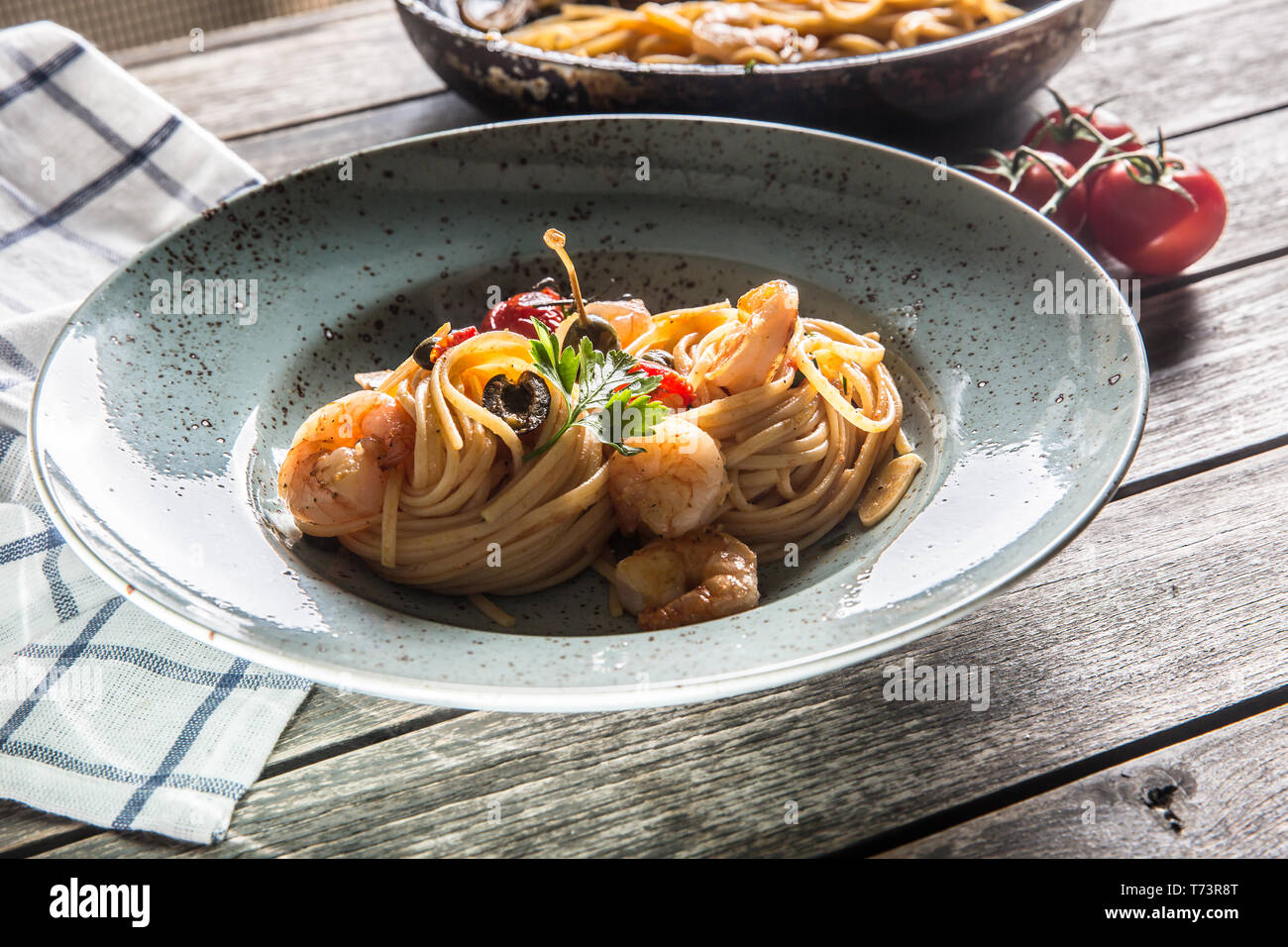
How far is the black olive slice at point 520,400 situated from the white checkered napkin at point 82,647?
61 cm

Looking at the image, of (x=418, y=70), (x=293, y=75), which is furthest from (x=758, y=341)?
(x=293, y=75)

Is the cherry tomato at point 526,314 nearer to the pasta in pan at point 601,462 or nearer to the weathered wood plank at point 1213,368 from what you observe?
the pasta in pan at point 601,462

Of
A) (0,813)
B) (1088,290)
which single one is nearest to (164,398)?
(0,813)

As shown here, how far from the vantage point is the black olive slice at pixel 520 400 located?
2092mm

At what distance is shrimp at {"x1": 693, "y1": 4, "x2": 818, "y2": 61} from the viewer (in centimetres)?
339

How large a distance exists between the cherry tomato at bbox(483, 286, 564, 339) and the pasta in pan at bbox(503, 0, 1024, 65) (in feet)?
4.49

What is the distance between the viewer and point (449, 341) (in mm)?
2279

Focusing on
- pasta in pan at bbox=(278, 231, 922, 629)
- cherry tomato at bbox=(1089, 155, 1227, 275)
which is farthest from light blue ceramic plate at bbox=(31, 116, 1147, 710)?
cherry tomato at bbox=(1089, 155, 1227, 275)

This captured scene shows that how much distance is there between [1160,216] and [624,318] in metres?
1.45

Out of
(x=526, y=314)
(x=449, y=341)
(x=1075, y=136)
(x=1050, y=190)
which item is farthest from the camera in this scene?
(x=1075, y=136)

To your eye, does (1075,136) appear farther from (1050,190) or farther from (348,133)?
(348,133)

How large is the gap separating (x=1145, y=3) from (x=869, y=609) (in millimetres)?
3818

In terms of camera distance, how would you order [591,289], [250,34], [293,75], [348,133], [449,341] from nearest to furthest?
[449,341]
[591,289]
[348,133]
[293,75]
[250,34]
